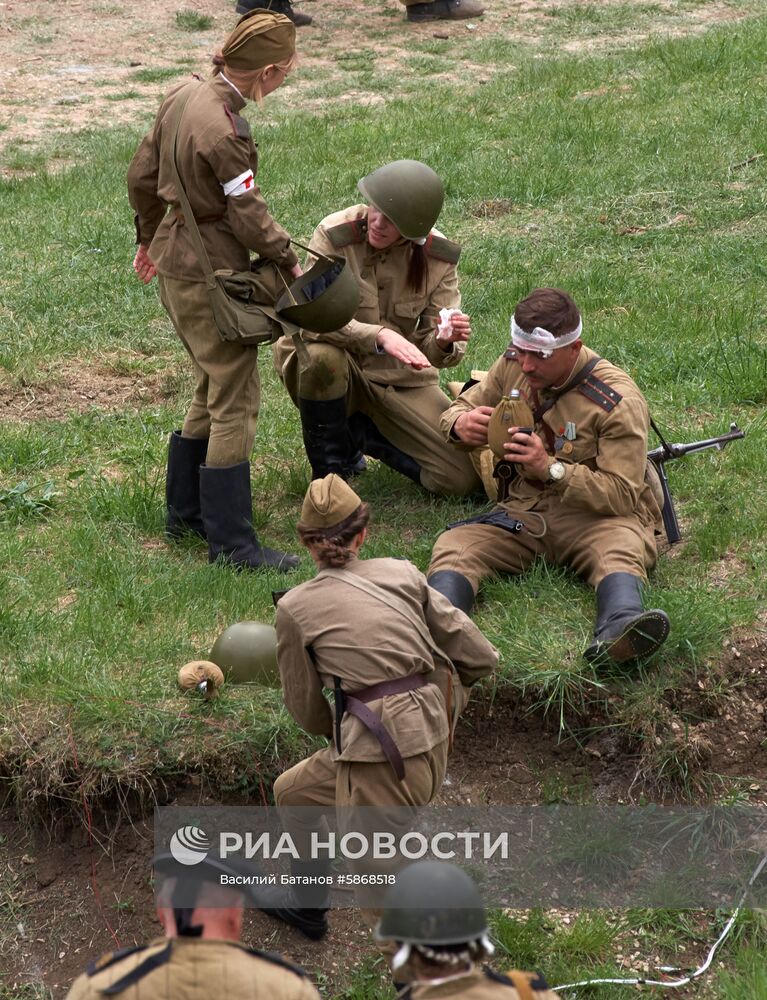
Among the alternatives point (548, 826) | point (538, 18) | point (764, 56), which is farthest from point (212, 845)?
point (538, 18)

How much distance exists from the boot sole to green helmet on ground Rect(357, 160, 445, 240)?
7.70ft

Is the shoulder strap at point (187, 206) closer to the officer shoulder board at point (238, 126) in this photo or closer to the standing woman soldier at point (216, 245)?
the standing woman soldier at point (216, 245)

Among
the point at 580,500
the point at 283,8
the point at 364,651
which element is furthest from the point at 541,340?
the point at 283,8

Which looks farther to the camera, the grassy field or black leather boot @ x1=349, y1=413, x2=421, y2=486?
black leather boot @ x1=349, y1=413, x2=421, y2=486

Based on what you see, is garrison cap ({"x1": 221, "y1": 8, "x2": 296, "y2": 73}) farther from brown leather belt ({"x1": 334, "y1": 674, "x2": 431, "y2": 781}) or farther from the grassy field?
brown leather belt ({"x1": 334, "y1": 674, "x2": 431, "y2": 781})

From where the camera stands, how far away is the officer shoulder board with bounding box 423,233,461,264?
7.19 meters

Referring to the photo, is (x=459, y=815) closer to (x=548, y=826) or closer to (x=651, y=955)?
(x=548, y=826)

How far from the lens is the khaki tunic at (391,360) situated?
275 inches

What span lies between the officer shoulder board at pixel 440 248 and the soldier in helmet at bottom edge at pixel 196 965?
452 cm

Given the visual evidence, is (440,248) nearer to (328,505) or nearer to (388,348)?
(388,348)

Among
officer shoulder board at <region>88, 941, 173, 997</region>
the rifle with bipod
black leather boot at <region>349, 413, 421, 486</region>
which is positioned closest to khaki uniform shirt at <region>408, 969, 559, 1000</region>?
officer shoulder board at <region>88, 941, 173, 997</region>

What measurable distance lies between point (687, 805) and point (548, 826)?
53 cm

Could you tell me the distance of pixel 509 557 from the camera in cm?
618

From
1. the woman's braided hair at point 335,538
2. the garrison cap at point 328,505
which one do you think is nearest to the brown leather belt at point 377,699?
the woman's braided hair at point 335,538
